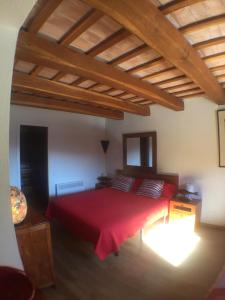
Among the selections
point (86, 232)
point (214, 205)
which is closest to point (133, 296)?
point (86, 232)

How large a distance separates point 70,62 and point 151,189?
265 cm

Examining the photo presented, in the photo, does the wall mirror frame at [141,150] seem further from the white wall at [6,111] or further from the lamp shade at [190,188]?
the white wall at [6,111]

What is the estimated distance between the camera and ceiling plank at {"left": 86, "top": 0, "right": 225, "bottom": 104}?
1117 mm


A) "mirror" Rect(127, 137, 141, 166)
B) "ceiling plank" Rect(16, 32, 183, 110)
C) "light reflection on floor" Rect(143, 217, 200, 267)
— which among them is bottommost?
"light reflection on floor" Rect(143, 217, 200, 267)

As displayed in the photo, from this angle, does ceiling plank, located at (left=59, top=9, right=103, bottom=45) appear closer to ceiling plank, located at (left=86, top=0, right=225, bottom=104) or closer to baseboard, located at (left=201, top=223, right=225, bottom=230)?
ceiling plank, located at (left=86, top=0, right=225, bottom=104)

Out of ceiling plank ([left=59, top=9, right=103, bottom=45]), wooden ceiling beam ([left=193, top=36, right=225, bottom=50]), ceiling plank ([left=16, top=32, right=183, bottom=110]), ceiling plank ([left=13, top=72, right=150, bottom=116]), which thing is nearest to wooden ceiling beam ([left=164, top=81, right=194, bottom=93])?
ceiling plank ([left=16, top=32, right=183, bottom=110])

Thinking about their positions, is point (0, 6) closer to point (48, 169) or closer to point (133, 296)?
point (133, 296)

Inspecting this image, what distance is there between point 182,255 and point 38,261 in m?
1.78

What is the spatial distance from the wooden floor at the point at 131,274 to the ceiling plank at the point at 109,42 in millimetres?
2310

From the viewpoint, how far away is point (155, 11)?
127 cm

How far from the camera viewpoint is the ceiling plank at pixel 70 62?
60.4 inches

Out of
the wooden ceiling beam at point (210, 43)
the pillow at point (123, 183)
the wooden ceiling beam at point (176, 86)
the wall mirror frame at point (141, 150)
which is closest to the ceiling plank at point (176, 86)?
the wooden ceiling beam at point (176, 86)

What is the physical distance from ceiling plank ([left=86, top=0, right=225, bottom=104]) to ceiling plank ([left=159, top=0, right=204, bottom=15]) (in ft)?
0.11

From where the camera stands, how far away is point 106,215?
2594 mm
